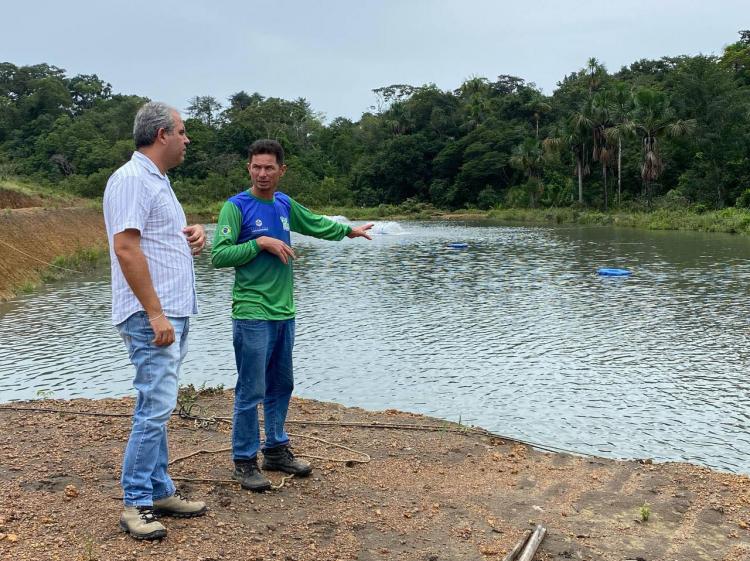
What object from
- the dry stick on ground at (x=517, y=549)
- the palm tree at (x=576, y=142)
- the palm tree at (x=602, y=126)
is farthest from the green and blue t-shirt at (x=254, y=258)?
the palm tree at (x=576, y=142)

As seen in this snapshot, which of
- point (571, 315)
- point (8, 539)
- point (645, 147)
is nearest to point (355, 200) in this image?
point (645, 147)

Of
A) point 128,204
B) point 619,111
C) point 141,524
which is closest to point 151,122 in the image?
point 128,204

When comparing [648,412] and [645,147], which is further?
[645,147]

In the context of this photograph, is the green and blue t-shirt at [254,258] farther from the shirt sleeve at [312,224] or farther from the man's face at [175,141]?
the man's face at [175,141]

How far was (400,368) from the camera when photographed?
10.5 m

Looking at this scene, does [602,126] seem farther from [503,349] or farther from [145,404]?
[145,404]

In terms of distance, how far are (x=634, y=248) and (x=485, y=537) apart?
27390 mm

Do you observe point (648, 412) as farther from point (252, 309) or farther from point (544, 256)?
point (544, 256)

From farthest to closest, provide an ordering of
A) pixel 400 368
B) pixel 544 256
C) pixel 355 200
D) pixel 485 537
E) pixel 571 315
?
1. pixel 355 200
2. pixel 544 256
3. pixel 571 315
4. pixel 400 368
5. pixel 485 537

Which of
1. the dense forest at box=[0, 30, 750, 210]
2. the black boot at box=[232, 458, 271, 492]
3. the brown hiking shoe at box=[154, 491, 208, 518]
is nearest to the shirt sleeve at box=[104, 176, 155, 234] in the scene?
the brown hiking shoe at box=[154, 491, 208, 518]

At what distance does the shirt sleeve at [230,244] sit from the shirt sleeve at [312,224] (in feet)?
1.46

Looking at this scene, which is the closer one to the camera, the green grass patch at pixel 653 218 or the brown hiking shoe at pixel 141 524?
the brown hiking shoe at pixel 141 524

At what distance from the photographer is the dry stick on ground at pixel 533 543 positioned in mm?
3607

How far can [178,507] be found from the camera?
3.81m
